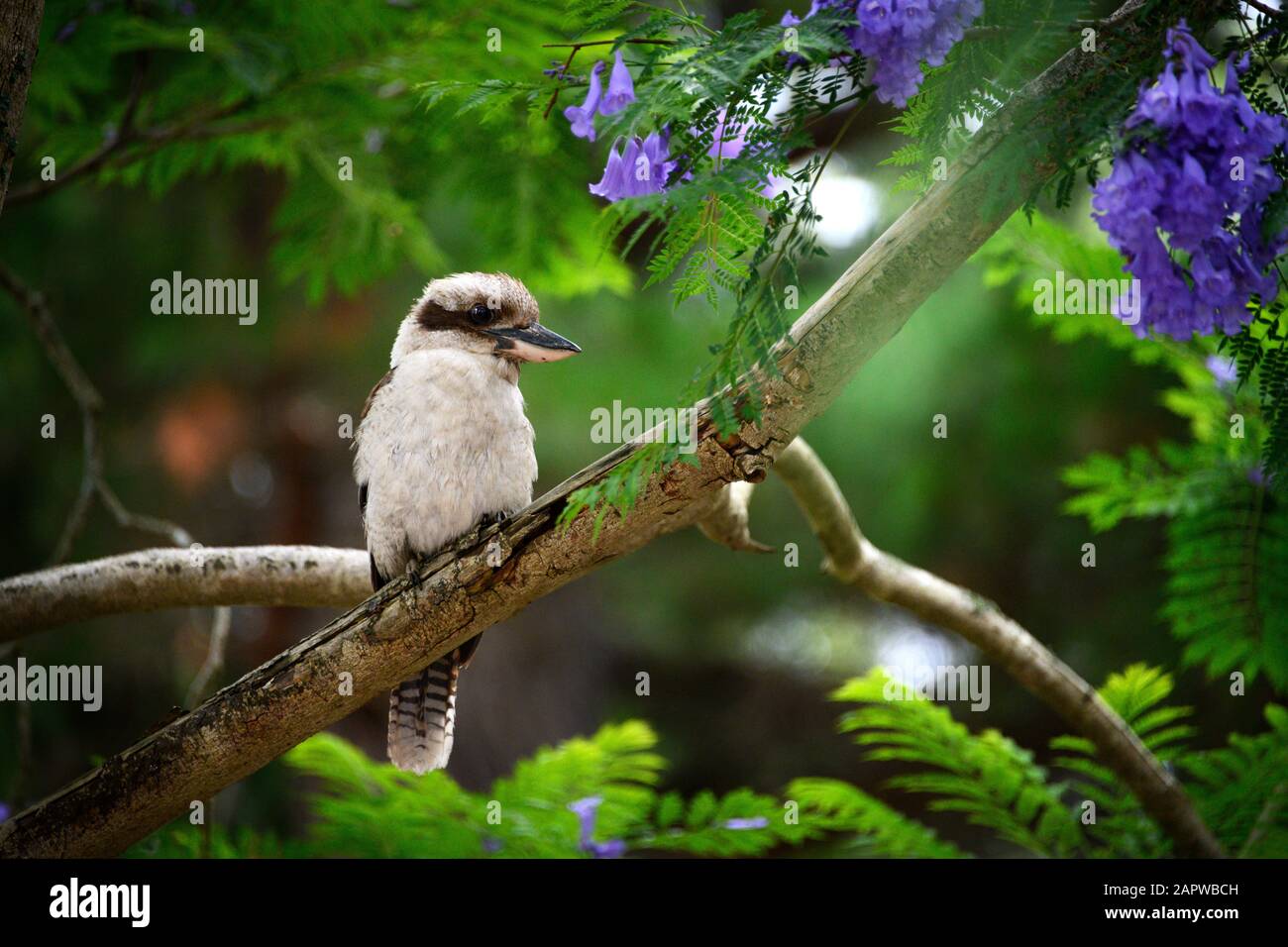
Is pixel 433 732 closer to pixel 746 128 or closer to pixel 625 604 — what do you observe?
pixel 746 128

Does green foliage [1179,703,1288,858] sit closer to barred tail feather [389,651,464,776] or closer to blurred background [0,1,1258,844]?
blurred background [0,1,1258,844]

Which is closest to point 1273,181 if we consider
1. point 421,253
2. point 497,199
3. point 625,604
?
point 497,199

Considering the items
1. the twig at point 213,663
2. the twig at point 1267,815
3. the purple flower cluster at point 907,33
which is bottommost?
the twig at point 1267,815

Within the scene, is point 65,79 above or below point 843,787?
above

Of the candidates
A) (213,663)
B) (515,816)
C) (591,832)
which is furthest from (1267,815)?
(213,663)

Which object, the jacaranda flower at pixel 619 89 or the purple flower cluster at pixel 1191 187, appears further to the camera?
the jacaranda flower at pixel 619 89

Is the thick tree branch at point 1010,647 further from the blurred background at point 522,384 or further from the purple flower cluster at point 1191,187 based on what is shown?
the purple flower cluster at point 1191,187

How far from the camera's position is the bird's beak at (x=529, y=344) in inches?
106

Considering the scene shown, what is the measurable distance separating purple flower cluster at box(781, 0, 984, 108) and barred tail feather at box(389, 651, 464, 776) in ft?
6.33

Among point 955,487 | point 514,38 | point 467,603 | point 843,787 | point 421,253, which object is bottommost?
point 843,787

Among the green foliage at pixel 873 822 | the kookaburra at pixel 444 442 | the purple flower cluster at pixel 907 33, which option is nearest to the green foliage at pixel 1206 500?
the green foliage at pixel 873 822

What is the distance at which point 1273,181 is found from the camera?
1447mm

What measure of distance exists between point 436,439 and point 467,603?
2.15ft

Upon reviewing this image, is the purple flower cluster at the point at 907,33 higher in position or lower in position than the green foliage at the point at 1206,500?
higher
